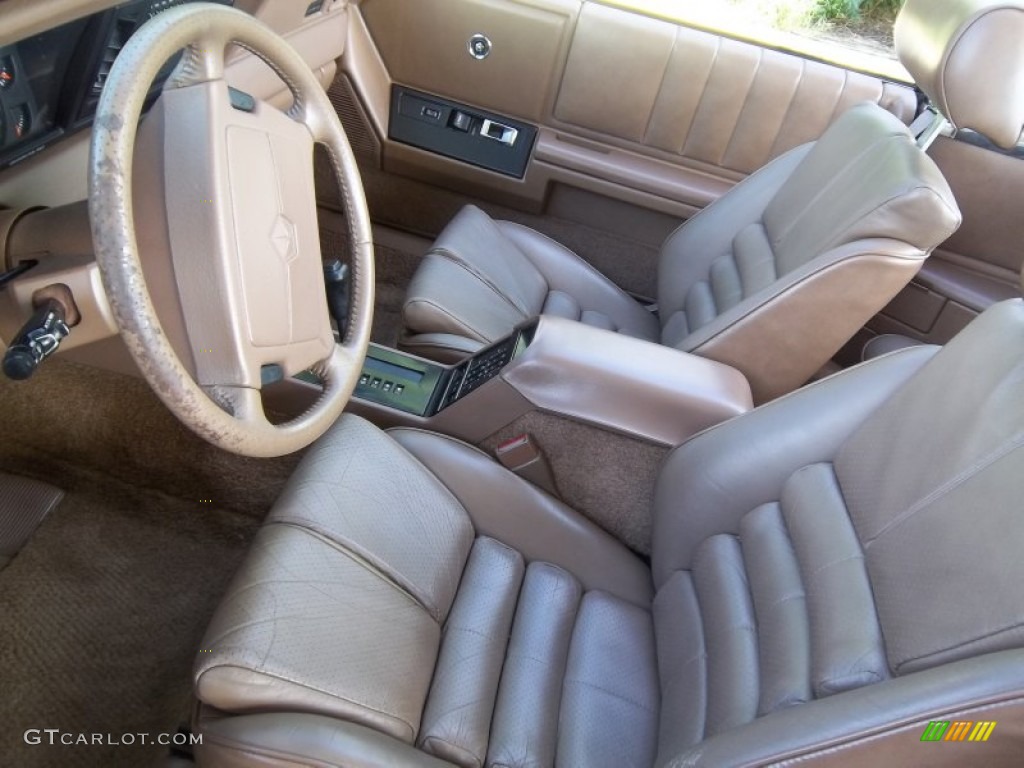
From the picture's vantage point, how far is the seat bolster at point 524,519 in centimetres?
133

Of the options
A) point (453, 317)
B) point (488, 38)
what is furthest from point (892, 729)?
point (488, 38)

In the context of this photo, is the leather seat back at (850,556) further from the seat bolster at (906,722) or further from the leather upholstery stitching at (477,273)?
the leather upholstery stitching at (477,273)

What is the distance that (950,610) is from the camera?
0.83m

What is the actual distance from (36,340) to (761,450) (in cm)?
92

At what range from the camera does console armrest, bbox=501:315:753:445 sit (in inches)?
54.1

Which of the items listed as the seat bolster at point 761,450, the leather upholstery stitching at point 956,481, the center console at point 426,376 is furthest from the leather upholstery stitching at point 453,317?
the leather upholstery stitching at point 956,481

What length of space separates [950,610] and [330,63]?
5.63ft

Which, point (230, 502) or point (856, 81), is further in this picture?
point (856, 81)

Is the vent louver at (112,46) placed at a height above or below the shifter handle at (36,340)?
Result: above

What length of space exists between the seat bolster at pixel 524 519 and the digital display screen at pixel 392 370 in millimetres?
166

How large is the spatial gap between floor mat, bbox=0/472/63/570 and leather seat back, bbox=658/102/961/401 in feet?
4.21

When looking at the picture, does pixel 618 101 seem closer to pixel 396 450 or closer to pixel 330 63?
pixel 330 63

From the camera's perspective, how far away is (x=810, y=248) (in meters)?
1.47

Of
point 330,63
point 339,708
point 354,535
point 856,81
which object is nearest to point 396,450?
point 354,535
